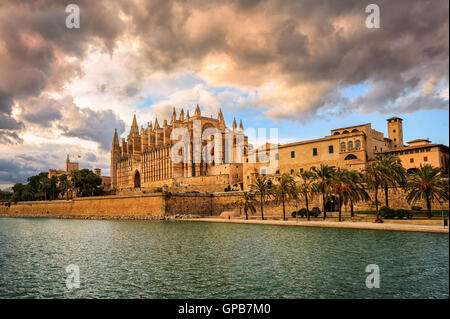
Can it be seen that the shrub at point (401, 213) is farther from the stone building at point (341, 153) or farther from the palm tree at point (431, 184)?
the stone building at point (341, 153)

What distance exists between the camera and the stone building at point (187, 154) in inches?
2931

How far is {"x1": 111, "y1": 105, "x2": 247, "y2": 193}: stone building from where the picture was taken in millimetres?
74438

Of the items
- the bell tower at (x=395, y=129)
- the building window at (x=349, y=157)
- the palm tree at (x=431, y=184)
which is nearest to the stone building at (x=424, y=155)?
the building window at (x=349, y=157)

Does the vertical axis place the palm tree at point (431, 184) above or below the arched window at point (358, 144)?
below

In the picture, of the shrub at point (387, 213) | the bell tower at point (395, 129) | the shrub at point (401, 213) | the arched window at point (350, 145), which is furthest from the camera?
the bell tower at point (395, 129)

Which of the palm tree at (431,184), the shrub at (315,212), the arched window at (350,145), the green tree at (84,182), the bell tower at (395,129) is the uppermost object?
the bell tower at (395,129)

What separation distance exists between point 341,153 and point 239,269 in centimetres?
3531

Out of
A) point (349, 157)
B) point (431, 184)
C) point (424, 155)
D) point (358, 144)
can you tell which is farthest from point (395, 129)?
point (431, 184)

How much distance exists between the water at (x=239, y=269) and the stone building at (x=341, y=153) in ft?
77.1

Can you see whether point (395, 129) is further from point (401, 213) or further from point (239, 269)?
point (239, 269)

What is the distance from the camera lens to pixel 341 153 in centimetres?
4531

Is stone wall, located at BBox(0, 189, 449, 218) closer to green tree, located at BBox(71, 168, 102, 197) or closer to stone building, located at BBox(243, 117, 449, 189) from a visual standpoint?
stone building, located at BBox(243, 117, 449, 189)

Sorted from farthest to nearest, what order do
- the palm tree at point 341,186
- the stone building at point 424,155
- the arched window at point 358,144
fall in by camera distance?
the arched window at point 358,144 → the stone building at point 424,155 → the palm tree at point 341,186
